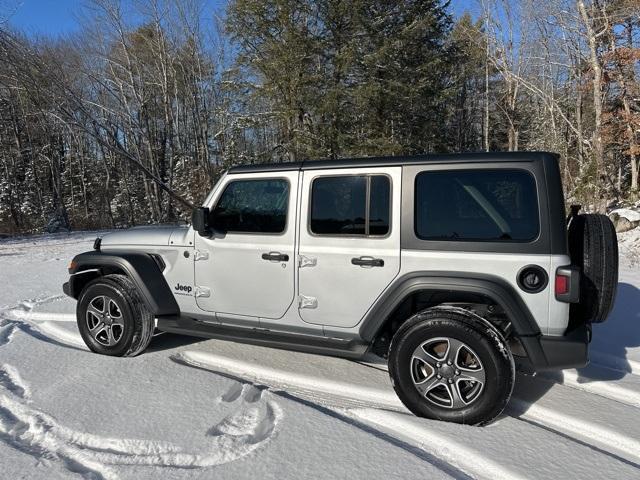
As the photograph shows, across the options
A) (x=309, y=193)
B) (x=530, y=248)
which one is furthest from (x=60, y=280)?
(x=530, y=248)

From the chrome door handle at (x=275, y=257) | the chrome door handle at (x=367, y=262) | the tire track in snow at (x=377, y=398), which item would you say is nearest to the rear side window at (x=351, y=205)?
the chrome door handle at (x=367, y=262)

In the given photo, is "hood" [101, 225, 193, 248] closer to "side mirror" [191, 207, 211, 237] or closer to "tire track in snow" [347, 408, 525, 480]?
"side mirror" [191, 207, 211, 237]

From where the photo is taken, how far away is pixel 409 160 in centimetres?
313

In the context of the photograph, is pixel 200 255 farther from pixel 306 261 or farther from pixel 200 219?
pixel 306 261

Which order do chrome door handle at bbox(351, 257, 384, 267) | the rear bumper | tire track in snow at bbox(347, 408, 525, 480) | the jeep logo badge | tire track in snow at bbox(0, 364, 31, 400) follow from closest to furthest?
tire track in snow at bbox(347, 408, 525, 480) → the rear bumper → chrome door handle at bbox(351, 257, 384, 267) → tire track in snow at bbox(0, 364, 31, 400) → the jeep logo badge

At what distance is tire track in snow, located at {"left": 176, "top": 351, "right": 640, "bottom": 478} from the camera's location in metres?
2.64

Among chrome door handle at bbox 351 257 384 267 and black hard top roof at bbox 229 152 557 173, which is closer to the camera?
black hard top roof at bbox 229 152 557 173

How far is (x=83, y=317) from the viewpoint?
4.12 metres

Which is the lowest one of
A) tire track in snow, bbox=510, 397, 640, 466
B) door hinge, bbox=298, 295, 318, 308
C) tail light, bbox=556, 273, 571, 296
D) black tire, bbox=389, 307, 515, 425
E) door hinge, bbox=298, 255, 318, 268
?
tire track in snow, bbox=510, 397, 640, 466

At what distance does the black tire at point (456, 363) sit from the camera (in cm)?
276

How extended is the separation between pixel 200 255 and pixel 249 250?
1.58 feet

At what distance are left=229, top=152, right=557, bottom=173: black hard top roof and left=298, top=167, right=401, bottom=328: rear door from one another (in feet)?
0.16

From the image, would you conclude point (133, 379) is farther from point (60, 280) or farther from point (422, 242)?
point (60, 280)

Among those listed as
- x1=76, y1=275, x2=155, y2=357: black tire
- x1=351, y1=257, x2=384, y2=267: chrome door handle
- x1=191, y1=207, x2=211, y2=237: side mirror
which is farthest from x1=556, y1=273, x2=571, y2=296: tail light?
x1=76, y1=275, x2=155, y2=357: black tire
